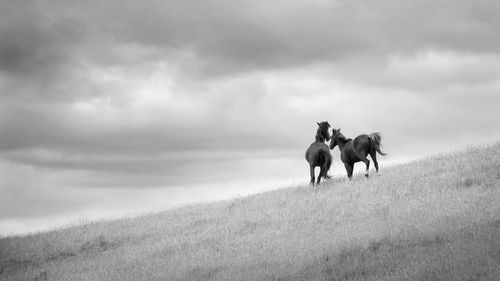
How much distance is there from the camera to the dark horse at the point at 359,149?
24.2 m

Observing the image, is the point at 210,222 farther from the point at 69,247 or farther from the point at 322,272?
the point at 322,272

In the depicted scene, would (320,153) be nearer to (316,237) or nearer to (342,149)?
(342,149)

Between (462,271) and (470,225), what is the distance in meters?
3.50

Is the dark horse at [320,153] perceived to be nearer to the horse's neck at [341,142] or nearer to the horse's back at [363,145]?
the horse's neck at [341,142]

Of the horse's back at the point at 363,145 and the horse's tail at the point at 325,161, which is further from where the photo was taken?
the horse's tail at the point at 325,161

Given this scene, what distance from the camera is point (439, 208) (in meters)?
15.9

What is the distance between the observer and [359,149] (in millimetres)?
24297

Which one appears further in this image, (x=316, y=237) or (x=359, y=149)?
(x=359, y=149)

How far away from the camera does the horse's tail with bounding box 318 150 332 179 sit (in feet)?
82.9

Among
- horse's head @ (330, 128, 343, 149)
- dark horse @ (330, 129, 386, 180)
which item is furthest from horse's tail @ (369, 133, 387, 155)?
horse's head @ (330, 128, 343, 149)

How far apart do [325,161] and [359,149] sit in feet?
5.98

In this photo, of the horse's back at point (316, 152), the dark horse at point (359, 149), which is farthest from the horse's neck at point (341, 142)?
the horse's back at point (316, 152)

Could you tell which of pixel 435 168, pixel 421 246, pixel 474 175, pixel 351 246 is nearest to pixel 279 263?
pixel 351 246

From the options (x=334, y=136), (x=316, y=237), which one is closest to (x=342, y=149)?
(x=334, y=136)
